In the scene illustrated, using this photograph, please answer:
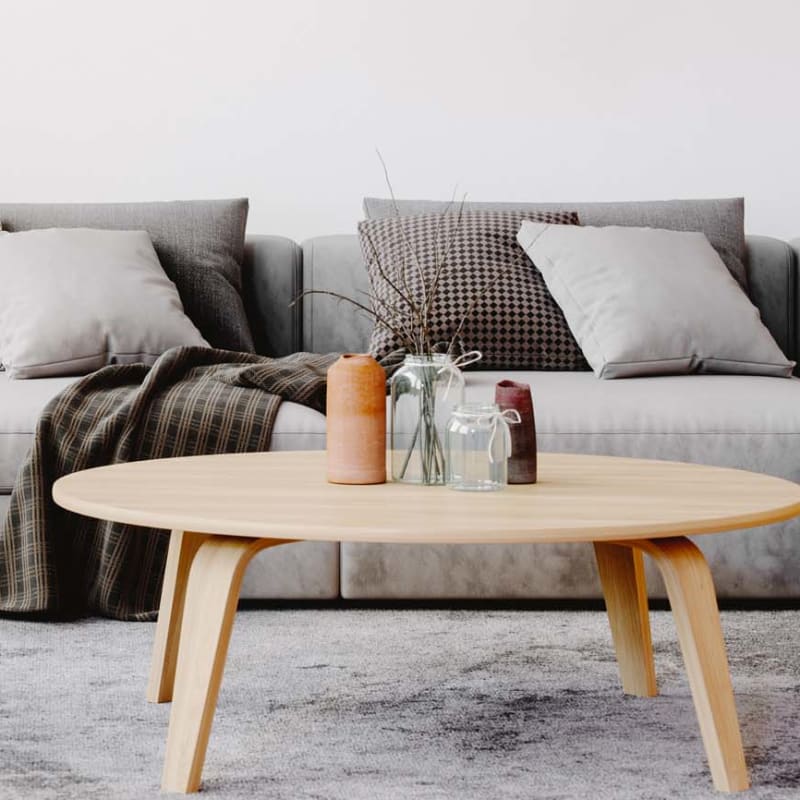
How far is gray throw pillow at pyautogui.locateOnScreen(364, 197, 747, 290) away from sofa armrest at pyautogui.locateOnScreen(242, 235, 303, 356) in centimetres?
25

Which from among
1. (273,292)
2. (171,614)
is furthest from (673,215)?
(171,614)

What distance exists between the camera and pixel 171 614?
1.77 m

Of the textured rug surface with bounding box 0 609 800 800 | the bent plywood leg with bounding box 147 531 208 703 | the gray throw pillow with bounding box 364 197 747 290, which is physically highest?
the gray throw pillow with bounding box 364 197 747 290

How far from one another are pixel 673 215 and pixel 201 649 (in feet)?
6.78

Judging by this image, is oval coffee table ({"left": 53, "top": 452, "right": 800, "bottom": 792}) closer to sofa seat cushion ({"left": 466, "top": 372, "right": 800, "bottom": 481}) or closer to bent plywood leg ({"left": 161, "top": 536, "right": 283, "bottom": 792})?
bent plywood leg ({"left": 161, "top": 536, "right": 283, "bottom": 792})

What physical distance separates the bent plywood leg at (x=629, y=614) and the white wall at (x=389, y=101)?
187 cm

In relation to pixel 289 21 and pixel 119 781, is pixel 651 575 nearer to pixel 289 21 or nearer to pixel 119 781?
pixel 119 781

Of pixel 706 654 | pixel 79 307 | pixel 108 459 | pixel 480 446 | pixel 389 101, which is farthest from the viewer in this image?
pixel 389 101

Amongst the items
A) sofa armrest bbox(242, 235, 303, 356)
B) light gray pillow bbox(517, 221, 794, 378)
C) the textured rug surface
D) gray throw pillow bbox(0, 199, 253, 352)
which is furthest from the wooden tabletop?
sofa armrest bbox(242, 235, 303, 356)

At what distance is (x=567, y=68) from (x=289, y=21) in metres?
0.79

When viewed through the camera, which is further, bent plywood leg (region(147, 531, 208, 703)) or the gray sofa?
the gray sofa

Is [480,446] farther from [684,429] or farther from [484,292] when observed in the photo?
[484,292]

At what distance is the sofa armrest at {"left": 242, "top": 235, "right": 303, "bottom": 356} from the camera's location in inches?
125

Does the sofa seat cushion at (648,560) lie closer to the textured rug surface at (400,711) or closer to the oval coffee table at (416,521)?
the textured rug surface at (400,711)
